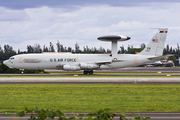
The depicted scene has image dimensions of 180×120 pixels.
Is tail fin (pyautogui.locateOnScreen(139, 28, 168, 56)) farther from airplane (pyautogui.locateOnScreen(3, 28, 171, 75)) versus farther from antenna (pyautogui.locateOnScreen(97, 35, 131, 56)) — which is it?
antenna (pyautogui.locateOnScreen(97, 35, 131, 56))

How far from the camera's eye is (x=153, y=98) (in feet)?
61.9

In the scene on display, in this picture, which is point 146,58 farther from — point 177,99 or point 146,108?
point 146,108

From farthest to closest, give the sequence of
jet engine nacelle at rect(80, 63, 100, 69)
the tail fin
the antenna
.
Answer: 1. the tail fin
2. jet engine nacelle at rect(80, 63, 100, 69)
3. the antenna

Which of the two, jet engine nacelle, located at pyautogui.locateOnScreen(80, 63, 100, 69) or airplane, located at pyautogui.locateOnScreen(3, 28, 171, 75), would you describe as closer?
jet engine nacelle, located at pyautogui.locateOnScreen(80, 63, 100, 69)

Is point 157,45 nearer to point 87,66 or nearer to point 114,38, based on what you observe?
point 114,38

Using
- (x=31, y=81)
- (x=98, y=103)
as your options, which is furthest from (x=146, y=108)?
(x=31, y=81)

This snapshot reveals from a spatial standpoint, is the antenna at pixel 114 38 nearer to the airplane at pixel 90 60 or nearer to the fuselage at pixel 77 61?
the airplane at pixel 90 60

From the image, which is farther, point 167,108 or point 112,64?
point 112,64

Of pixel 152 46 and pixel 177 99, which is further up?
pixel 152 46

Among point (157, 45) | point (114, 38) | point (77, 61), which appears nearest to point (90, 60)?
point (77, 61)

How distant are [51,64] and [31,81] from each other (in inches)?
648

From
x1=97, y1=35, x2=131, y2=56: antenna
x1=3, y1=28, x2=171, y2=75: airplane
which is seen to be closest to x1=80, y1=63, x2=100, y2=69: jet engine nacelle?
x1=3, y1=28, x2=171, y2=75: airplane

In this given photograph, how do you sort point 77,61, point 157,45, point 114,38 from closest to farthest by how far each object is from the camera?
point 114,38 < point 77,61 < point 157,45

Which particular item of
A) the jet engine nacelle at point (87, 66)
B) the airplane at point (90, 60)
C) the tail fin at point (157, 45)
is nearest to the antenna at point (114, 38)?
the airplane at point (90, 60)
